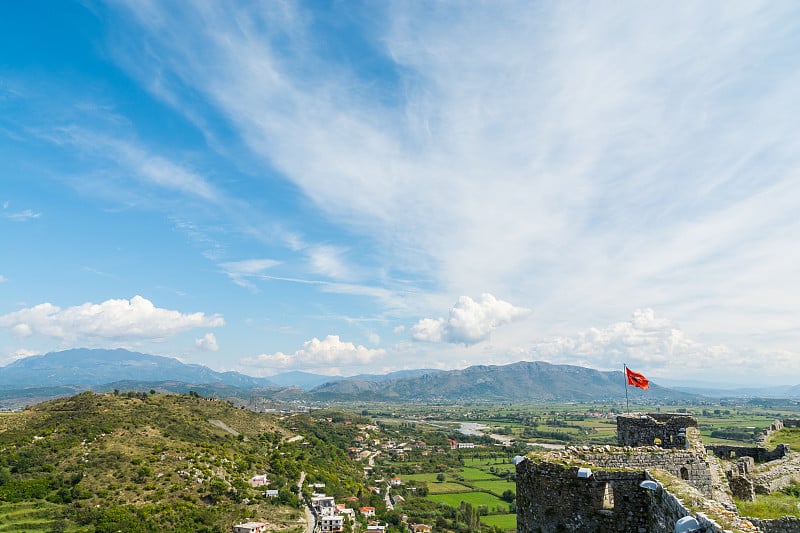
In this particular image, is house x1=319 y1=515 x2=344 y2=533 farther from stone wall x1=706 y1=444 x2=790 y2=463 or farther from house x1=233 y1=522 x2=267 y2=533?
stone wall x1=706 y1=444 x2=790 y2=463

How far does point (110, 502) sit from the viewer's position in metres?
58.8

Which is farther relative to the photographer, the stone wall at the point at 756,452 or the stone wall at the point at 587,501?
the stone wall at the point at 756,452

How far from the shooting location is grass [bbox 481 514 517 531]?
78.4 meters

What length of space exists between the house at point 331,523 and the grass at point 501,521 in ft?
90.6

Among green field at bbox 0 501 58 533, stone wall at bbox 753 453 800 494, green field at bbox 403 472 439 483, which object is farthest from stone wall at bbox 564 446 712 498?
green field at bbox 403 472 439 483

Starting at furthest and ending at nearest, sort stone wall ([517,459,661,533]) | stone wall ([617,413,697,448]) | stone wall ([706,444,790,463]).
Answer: stone wall ([706,444,790,463])
stone wall ([617,413,697,448])
stone wall ([517,459,661,533])

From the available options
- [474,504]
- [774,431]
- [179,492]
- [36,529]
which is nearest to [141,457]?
[179,492]

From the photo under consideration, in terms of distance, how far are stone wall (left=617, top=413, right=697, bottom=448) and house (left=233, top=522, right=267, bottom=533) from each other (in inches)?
2373

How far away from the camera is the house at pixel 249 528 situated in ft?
191

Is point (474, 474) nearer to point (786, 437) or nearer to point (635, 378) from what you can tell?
point (786, 437)

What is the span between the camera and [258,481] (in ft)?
251

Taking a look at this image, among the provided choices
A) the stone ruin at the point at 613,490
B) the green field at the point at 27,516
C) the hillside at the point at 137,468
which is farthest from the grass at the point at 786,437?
the green field at the point at 27,516

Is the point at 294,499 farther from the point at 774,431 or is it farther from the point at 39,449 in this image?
the point at 774,431

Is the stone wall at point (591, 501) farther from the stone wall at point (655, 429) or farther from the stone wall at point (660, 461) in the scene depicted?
the stone wall at point (655, 429)
